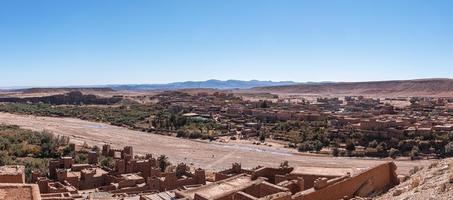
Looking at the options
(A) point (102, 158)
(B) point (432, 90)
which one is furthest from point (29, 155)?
(B) point (432, 90)

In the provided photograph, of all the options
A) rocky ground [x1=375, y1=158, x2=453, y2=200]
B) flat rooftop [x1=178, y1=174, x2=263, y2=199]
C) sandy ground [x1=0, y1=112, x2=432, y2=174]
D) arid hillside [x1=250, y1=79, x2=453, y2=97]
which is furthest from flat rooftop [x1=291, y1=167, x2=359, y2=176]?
arid hillside [x1=250, y1=79, x2=453, y2=97]

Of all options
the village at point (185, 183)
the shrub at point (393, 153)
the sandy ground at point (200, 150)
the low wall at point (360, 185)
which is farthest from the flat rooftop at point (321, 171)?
the shrub at point (393, 153)

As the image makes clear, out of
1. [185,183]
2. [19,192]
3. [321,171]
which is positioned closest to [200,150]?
[185,183]

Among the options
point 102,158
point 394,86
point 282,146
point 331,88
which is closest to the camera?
point 102,158

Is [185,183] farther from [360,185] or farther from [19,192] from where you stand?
[19,192]

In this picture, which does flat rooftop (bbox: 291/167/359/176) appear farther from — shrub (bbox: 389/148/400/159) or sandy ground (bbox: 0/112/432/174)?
shrub (bbox: 389/148/400/159)

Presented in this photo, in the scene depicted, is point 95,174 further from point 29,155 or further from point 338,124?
point 338,124
